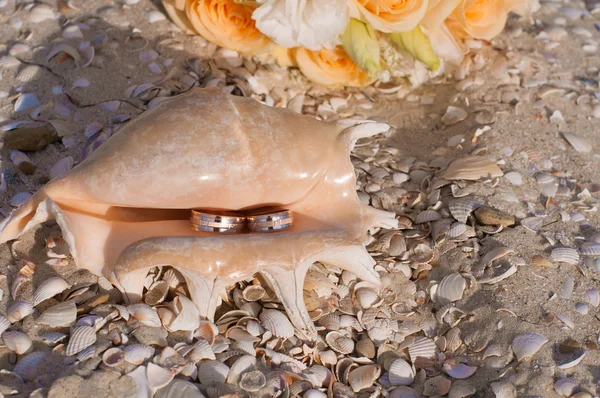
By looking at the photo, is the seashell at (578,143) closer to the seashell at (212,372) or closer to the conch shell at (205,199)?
the conch shell at (205,199)

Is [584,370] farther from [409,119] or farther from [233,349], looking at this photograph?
[409,119]

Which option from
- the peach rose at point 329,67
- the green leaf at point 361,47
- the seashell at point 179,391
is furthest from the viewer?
the peach rose at point 329,67

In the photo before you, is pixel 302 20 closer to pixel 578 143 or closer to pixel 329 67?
pixel 329 67

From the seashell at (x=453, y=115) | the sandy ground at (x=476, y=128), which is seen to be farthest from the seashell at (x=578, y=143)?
the seashell at (x=453, y=115)

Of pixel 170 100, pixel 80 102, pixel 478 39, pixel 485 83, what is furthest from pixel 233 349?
pixel 478 39

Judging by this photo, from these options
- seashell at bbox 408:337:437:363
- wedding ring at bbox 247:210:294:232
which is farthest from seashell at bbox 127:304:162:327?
seashell at bbox 408:337:437:363

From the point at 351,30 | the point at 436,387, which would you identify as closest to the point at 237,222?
the point at 436,387
